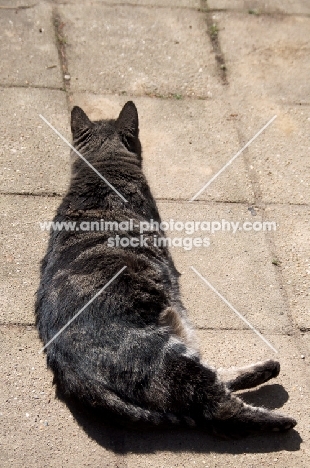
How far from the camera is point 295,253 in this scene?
4.66 m

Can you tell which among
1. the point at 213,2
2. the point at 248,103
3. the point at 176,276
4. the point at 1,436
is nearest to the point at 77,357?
the point at 1,436

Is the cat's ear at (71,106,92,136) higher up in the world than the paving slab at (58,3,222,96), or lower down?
lower down

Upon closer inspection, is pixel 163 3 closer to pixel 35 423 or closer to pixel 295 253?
pixel 295 253

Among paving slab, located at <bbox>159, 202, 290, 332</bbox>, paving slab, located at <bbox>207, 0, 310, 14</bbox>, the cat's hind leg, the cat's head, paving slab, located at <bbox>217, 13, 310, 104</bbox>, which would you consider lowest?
the cat's hind leg

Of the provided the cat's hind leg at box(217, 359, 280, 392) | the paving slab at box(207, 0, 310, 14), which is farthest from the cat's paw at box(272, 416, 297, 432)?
the paving slab at box(207, 0, 310, 14)

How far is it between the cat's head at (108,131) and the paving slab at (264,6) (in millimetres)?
2616

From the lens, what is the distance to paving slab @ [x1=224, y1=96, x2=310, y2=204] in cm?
509

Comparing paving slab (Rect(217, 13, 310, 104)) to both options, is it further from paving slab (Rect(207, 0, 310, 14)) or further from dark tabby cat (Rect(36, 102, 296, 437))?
dark tabby cat (Rect(36, 102, 296, 437))

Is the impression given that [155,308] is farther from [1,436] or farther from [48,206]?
[48,206]

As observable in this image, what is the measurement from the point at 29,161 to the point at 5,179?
27 centimetres

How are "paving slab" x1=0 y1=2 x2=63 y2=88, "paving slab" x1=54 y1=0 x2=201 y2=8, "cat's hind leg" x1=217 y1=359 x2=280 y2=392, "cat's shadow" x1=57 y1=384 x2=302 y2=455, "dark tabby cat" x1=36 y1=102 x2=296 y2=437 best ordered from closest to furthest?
1. "dark tabby cat" x1=36 y1=102 x2=296 y2=437
2. "cat's shadow" x1=57 y1=384 x2=302 y2=455
3. "cat's hind leg" x1=217 y1=359 x2=280 y2=392
4. "paving slab" x1=0 y1=2 x2=63 y2=88
5. "paving slab" x1=54 y1=0 x2=201 y2=8

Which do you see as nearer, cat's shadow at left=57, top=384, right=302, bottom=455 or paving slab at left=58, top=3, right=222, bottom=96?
cat's shadow at left=57, top=384, right=302, bottom=455

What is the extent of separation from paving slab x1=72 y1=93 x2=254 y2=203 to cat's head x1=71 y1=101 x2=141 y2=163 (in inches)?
20.9

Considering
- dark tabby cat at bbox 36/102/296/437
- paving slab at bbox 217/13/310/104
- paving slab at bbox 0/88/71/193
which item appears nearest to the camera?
dark tabby cat at bbox 36/102/296/437
